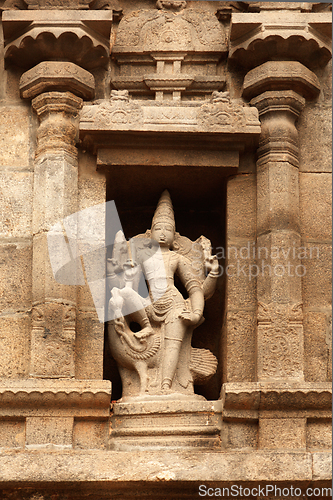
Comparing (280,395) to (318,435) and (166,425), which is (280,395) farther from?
(166,425)

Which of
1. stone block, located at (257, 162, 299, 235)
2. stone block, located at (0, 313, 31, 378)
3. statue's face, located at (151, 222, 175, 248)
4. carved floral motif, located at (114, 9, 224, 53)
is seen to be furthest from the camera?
carved floral motif, located at (114, 9, 224, 53)

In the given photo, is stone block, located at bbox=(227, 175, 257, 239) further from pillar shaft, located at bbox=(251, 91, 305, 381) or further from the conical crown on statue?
the conical crown on statue

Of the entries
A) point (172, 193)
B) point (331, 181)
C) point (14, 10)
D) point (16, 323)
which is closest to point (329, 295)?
point (331, 181)

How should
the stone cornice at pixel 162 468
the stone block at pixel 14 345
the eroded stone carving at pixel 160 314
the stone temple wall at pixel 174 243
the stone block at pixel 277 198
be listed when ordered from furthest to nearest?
the stone block at pixel 277 198 → the eroded stone carving at pixel 160 314 → the stone block at pixel 14 345 → the stone temple wall at pixel 174 243 → the stone cornice at pixel 162 468

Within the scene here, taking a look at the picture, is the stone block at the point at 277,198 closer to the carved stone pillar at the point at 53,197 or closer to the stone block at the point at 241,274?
the stone block at the point at 241,274

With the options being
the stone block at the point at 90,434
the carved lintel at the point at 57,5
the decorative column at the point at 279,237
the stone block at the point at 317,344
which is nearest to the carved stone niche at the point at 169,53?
the carved lintel at the point at 57,5

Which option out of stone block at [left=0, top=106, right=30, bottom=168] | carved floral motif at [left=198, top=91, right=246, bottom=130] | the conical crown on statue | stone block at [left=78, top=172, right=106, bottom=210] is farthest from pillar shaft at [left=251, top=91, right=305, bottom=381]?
stone block at [left=0, top=106, right=30, bottom=168]

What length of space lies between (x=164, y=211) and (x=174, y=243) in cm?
27

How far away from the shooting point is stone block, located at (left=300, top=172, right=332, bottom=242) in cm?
809

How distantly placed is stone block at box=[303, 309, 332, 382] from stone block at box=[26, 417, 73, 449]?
1791mm

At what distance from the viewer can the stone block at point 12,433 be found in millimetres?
7398

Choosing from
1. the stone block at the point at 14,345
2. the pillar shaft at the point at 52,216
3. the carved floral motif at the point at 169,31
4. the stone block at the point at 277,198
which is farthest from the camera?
the carved floral motif at the point at 169,31

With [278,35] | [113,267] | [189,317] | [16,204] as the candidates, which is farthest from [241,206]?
[16,204]

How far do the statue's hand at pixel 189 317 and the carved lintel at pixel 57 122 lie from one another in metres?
1.51
